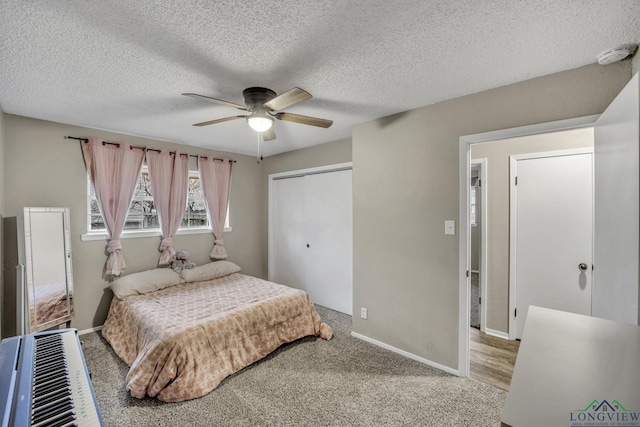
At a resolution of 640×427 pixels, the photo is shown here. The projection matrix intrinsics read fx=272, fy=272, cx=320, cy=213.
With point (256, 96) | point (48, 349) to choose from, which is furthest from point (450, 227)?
point (48, 349)

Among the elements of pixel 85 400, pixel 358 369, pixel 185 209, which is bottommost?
pixel 358 369

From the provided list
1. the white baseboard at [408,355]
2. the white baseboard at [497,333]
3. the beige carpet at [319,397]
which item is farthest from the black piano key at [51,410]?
the white baseboard at [497,333]

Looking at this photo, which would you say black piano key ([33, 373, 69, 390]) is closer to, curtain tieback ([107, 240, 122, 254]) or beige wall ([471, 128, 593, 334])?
curtain tieback ([107, 240, 122, 254])

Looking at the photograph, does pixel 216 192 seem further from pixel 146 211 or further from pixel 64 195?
pixel 64 195

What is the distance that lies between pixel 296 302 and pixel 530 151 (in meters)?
2.99

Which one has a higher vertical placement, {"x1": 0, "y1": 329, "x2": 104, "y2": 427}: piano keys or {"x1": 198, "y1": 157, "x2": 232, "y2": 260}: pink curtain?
{"x1": 198, "y1": 157, "x2": 232, "y2": 260}: pink curtain

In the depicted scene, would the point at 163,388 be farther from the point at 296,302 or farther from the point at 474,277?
the point at 474,277

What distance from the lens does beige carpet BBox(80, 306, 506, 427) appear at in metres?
1.85

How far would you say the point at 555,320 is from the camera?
1040 mm

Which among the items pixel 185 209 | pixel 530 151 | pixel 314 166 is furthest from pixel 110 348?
pixel 530 151

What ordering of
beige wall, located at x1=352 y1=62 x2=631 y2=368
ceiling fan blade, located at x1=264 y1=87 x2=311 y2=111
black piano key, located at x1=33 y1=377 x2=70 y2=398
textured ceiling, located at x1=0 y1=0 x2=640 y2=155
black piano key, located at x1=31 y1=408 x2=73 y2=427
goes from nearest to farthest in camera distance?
black piano key, located at x1=31 y1=408 x2=73 y2=427, black piano key, located at x1=33 y1=377 x2=70 y2=398, textured ceiling, located at x1=0 y1=0 x2=640 y2=155, ceiling fan blade, located at x1=264 y1=87 x2=311 y2=111, beige wall, located at x1=352 y1=62 x2=631 y2=368

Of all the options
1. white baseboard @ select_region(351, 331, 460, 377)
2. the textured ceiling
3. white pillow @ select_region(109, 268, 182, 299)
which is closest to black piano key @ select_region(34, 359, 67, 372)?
the textured ceiling

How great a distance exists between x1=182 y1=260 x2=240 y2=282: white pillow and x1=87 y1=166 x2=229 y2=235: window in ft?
2.09

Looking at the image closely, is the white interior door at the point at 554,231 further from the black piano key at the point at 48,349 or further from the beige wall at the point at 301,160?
the black piano key at the point at 48,349
